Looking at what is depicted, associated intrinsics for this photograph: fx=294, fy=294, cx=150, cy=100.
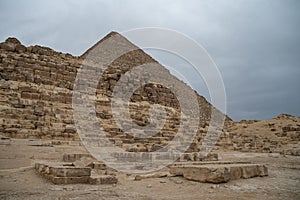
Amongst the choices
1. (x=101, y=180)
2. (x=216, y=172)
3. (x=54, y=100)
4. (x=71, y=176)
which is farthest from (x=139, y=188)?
(x=54, y=100)

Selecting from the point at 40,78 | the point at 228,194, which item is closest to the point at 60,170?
the point at 228,194

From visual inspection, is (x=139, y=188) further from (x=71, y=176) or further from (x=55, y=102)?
(x=55, y=102)

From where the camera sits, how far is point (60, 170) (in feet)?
15.3

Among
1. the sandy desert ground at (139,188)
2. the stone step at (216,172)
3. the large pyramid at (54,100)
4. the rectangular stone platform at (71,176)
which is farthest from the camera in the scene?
the large pyramid at (54,100)

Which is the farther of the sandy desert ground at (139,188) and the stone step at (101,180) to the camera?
the stone step at (101,180)

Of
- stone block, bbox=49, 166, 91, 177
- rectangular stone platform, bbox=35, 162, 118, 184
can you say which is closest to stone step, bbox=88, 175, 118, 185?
rectangular stone platform, bbox=35, 162, 118, 184

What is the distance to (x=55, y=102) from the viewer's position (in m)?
12.2

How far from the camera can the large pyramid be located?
1007cm

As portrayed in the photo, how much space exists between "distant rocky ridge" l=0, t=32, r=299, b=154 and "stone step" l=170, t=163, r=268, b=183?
12.1ft

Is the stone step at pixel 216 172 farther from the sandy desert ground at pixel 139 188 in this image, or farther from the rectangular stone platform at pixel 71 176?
the rectangular stone platform at pixel 71 176

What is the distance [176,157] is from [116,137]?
3.92 meters

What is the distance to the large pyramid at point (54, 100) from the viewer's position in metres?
10.1

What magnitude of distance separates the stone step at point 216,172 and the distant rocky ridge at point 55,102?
3.69 metres

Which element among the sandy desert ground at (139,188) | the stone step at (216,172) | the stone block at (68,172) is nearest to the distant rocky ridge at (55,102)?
the stone step at (216,172)
